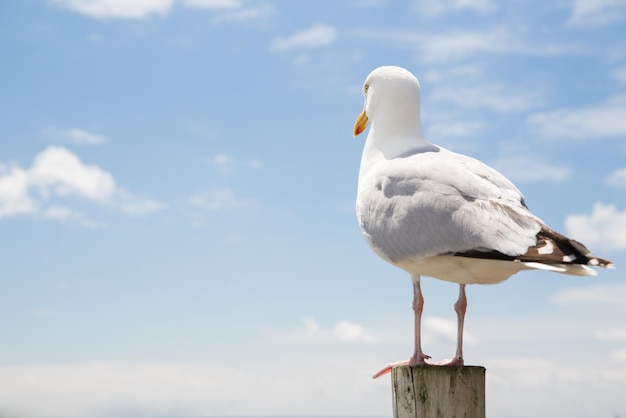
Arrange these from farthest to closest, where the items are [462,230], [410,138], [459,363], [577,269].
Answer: [410,138] → [459,363] → [462,230] → [577,269]

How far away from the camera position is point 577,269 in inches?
315

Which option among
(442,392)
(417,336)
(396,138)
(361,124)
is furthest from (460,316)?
(361,124)

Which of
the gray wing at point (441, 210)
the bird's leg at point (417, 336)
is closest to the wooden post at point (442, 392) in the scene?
the bird's leg at point (417, 336)

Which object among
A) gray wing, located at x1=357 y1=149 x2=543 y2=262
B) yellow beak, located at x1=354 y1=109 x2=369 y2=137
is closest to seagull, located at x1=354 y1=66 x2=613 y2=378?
gray wing, located at x1=357 y1=149 x2=543 y2=262

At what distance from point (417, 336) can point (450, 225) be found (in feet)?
4.74

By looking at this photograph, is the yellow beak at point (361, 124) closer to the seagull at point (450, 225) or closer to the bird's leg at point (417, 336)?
the seagull at point (450, 225)

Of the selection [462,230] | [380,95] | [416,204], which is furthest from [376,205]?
[380,95]

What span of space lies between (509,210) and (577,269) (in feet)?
3.23

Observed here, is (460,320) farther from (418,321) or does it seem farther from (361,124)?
(361,124)

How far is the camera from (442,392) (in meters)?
8.61

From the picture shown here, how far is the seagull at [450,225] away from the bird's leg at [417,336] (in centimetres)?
1

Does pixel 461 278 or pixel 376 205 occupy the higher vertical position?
pixel 376 205

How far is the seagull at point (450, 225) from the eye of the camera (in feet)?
26.8

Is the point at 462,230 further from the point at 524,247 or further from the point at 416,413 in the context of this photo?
the point at 416,413
